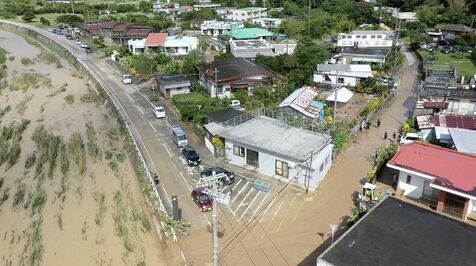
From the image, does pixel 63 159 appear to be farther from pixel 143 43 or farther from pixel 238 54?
pixel 143 43

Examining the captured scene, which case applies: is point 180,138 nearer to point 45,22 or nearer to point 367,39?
point 367,39

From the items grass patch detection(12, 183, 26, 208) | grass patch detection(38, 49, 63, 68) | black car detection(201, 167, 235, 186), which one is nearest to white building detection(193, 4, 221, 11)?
grass patch detection(38, 49, 63, 68)

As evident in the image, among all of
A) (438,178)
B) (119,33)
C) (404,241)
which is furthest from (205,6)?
(404,241)

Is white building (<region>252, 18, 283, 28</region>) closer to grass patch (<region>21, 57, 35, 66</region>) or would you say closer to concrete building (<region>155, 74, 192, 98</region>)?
grass patch (<region>21, 57, 35, 66</region>)

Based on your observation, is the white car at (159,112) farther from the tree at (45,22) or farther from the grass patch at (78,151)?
the tree at (45,22)

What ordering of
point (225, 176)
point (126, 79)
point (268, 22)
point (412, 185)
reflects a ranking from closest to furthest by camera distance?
point (412, 185), point (225, 176), point (126, 79), point (268, 22)

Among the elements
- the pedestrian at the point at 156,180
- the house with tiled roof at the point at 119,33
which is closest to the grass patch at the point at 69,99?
the pedestrian at the point at 156,180
